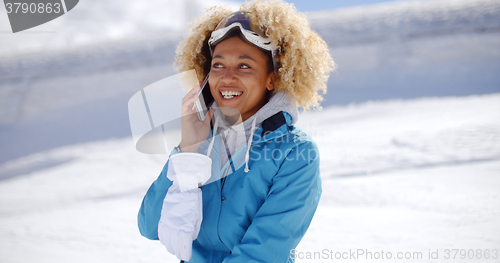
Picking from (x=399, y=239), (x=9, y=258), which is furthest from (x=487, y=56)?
(x=9, y=258)

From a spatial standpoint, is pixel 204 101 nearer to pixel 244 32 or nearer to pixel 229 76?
pixel 229 76

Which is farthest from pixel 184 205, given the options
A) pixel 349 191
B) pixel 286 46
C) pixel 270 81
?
pixel 349 191

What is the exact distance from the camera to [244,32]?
128 centimetres

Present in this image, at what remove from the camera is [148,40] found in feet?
36.6

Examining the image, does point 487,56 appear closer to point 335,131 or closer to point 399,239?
point 335,131

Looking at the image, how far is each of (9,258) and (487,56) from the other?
414 inches

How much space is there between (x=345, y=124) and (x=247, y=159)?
17.2 ft

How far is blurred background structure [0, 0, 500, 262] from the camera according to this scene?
323cm

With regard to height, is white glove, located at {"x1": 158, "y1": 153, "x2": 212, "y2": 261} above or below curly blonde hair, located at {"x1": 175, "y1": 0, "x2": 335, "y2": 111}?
below

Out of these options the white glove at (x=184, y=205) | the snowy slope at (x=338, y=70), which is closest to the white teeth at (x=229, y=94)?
the white glove at (x=184, y=205)

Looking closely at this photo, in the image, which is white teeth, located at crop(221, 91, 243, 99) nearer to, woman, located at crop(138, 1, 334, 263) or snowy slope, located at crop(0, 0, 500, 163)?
woman, located at crop(138, 1, 334, 263)

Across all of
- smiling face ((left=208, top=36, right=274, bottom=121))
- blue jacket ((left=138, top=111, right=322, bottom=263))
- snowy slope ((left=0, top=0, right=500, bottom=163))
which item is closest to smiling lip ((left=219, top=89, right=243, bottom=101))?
smiling face ((left=208, top=36, right=274, bottom=121))

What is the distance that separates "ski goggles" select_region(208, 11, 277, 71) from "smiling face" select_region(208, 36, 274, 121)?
0.06 ft

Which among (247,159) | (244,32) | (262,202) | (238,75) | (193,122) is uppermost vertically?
(244,32)
